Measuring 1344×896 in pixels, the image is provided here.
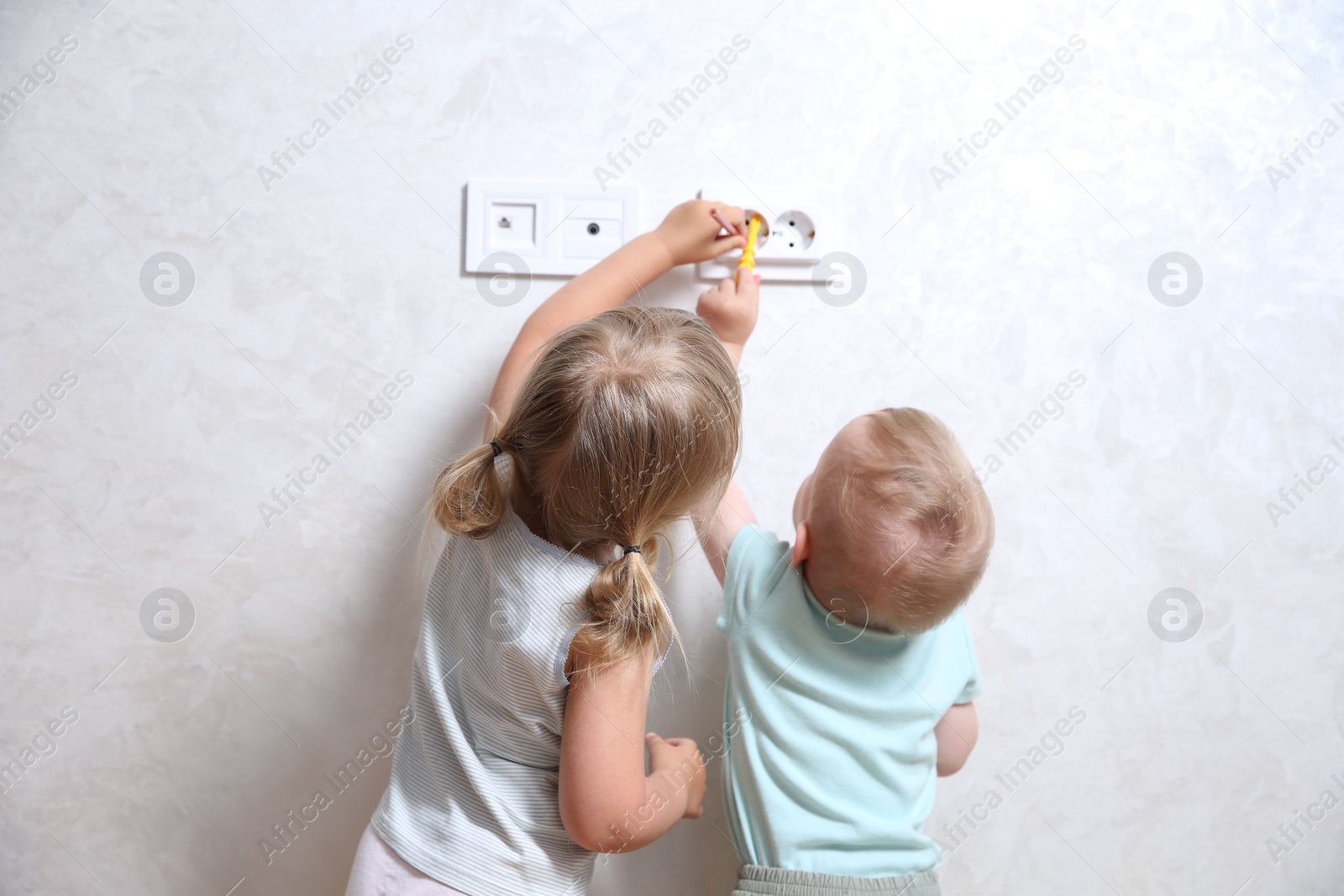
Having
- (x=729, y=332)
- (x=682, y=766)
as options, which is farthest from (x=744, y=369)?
(x=682, y=766)

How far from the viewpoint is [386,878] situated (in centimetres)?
74

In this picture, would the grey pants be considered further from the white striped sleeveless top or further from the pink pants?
the pink pants

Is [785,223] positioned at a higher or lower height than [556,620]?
higher

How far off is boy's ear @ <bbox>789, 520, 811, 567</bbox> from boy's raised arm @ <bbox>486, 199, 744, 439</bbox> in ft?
0.91

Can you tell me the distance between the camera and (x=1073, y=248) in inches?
38.0

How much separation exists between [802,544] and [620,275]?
0.31 meters

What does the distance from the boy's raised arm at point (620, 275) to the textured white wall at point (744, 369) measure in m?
0.06

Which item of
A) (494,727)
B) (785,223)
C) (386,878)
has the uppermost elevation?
(785,223)

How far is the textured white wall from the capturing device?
3.03ft

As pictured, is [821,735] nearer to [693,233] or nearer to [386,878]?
[386,878]

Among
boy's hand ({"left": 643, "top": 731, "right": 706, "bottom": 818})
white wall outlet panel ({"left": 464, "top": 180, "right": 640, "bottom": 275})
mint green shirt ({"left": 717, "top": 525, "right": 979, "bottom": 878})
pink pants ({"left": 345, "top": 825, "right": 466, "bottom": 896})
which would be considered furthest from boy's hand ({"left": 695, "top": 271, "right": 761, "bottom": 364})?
pink pants ({"left": 345, "top": 825, "right": 466, "bottom": 896})

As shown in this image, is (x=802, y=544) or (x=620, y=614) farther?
(x=802, y=544)

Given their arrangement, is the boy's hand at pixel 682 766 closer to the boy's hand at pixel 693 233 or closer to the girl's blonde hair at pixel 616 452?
the girl's blonde hair at pixel 616 452

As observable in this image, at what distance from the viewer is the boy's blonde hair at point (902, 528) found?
0.73m
